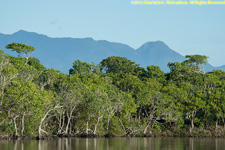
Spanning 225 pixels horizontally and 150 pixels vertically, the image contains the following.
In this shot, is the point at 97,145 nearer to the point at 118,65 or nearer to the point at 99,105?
the point at 99,105

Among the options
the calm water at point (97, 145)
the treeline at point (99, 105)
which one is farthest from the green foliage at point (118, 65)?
the calm water at point (97, 145)

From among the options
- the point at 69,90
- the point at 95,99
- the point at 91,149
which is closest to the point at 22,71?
the point at 69,90

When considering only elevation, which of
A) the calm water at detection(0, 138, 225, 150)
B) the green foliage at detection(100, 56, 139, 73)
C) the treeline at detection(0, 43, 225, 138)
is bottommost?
the calm water at detection(0, 138, 225, 150)

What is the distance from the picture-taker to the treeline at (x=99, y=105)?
151 feet

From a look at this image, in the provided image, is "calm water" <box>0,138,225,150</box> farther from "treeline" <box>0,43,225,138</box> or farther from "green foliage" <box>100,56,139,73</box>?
"green foliage" <box>100,56,139,73</box>

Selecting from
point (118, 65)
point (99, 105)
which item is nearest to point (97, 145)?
point (99, 105)

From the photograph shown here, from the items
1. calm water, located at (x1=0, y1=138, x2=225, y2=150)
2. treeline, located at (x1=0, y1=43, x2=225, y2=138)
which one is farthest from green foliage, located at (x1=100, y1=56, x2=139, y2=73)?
calm water, located at (x1=0, y1=138, x2=225, y2=150)

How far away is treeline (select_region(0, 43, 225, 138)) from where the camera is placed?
4609cm

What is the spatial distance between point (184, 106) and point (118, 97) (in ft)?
40.7

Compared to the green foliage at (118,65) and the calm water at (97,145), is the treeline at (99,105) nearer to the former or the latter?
the calm water at (97,145)

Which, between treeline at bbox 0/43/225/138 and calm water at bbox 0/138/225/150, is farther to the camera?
treeline at bbox 0/43/225/138

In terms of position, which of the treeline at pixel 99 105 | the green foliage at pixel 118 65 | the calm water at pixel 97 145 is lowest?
the calm water at pixel 97 145

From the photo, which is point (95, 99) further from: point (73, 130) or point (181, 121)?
point (181, 121)

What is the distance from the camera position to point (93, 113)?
55.8 m
